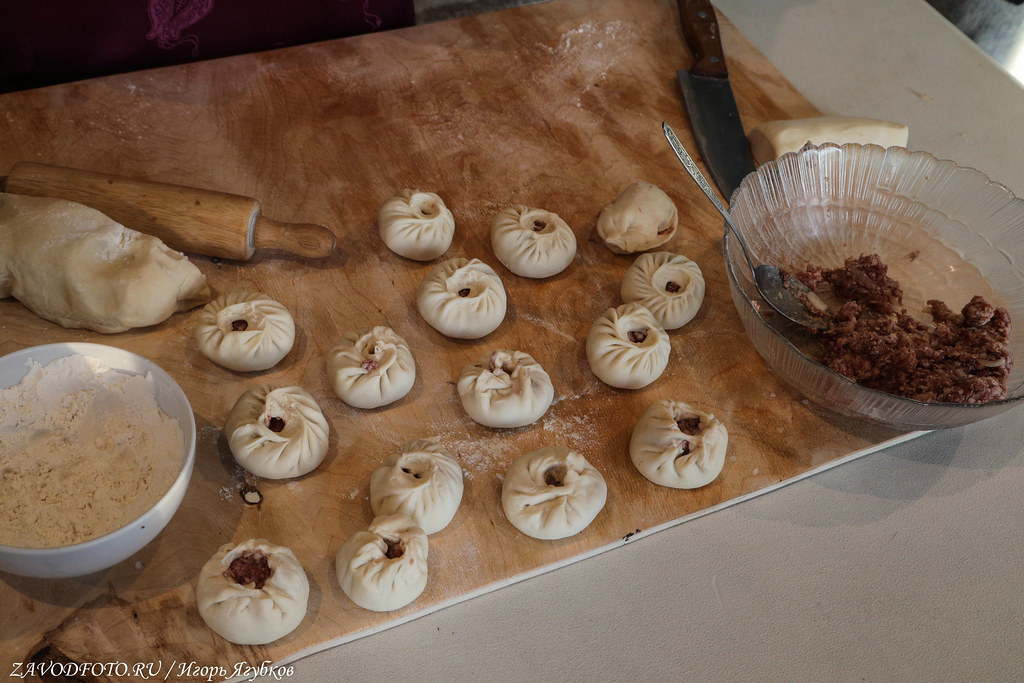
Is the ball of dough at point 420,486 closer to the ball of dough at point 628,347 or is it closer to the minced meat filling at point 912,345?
the ball of dough at point 628,347

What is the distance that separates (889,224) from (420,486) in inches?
57.1

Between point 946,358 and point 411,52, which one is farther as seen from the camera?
point 411,52

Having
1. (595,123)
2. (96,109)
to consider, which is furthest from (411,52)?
(96,109)

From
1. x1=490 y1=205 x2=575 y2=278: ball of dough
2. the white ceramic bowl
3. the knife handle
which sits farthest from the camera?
the knife handle

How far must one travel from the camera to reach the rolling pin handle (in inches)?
74.7

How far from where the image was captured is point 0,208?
1777 millimetres

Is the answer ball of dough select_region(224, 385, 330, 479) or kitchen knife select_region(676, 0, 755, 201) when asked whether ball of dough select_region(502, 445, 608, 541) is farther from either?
kitchen knife select_region(676, 0, 755, 201)

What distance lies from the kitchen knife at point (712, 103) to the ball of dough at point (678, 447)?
78cm

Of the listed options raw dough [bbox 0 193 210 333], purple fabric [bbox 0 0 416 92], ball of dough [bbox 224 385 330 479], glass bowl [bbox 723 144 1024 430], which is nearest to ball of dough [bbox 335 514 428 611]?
ball of dough [bbox 224 385 330 479]

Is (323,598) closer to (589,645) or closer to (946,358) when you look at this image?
(589,645)

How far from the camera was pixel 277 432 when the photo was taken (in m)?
1.62

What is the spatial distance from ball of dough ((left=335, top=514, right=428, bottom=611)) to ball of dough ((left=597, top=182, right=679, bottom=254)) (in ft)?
3.03

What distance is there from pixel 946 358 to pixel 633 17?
1527 millimetres

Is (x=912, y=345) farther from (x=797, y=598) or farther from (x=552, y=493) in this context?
(x=552, y=493)
